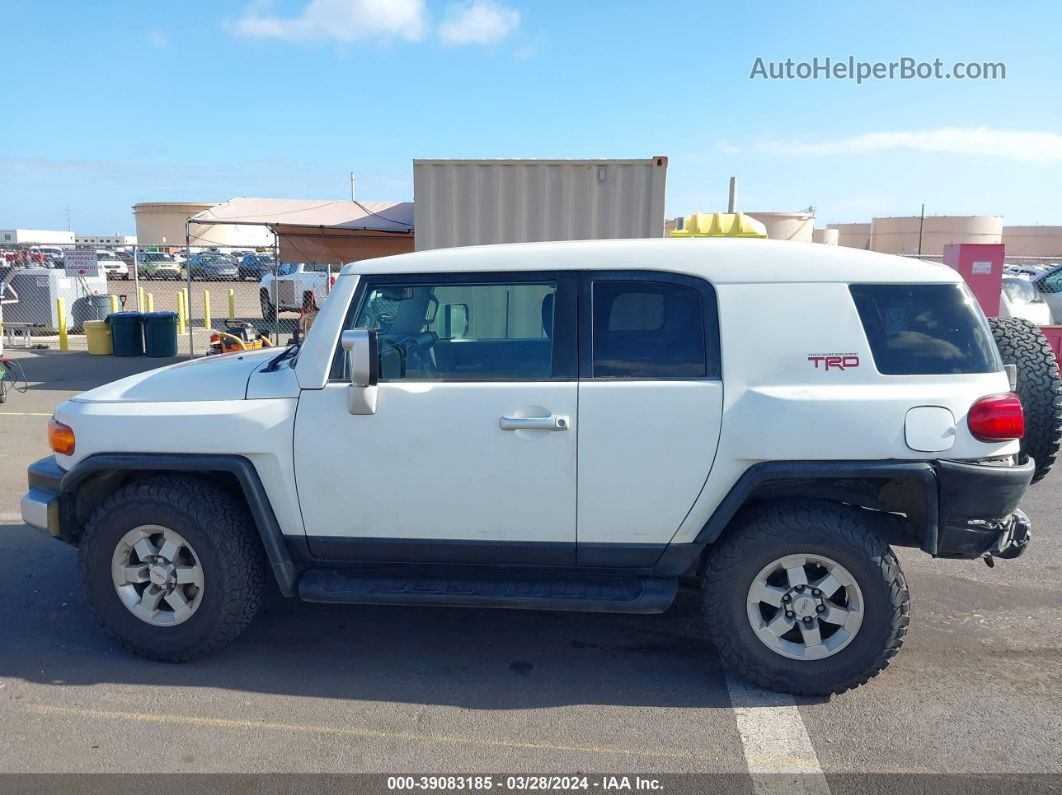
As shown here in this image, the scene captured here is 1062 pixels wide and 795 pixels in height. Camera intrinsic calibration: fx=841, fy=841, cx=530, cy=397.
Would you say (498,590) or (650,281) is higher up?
(650,281)

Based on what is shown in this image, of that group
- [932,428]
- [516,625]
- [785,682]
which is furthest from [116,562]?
[932,428]

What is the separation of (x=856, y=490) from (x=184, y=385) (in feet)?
10.2

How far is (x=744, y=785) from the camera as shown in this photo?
10.1ft

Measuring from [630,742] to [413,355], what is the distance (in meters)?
1.87

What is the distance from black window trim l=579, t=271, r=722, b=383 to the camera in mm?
3592

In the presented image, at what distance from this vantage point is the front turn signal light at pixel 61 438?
3.94m

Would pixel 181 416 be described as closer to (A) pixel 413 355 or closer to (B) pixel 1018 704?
(A) pixel 413 355

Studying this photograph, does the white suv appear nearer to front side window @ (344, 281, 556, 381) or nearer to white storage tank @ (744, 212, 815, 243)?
front side window @ (344, 281, 556, 381)

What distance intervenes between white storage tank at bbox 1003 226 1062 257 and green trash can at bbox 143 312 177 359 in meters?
47.5

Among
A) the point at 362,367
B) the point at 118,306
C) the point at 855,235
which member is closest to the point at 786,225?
the point at 118,306

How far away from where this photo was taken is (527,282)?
3789 millimetres

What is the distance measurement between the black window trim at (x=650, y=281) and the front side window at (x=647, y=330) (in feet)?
0.05

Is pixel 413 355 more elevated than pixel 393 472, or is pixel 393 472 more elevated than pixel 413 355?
pixel 413 355

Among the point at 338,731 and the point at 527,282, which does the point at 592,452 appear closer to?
the point at 527,282
